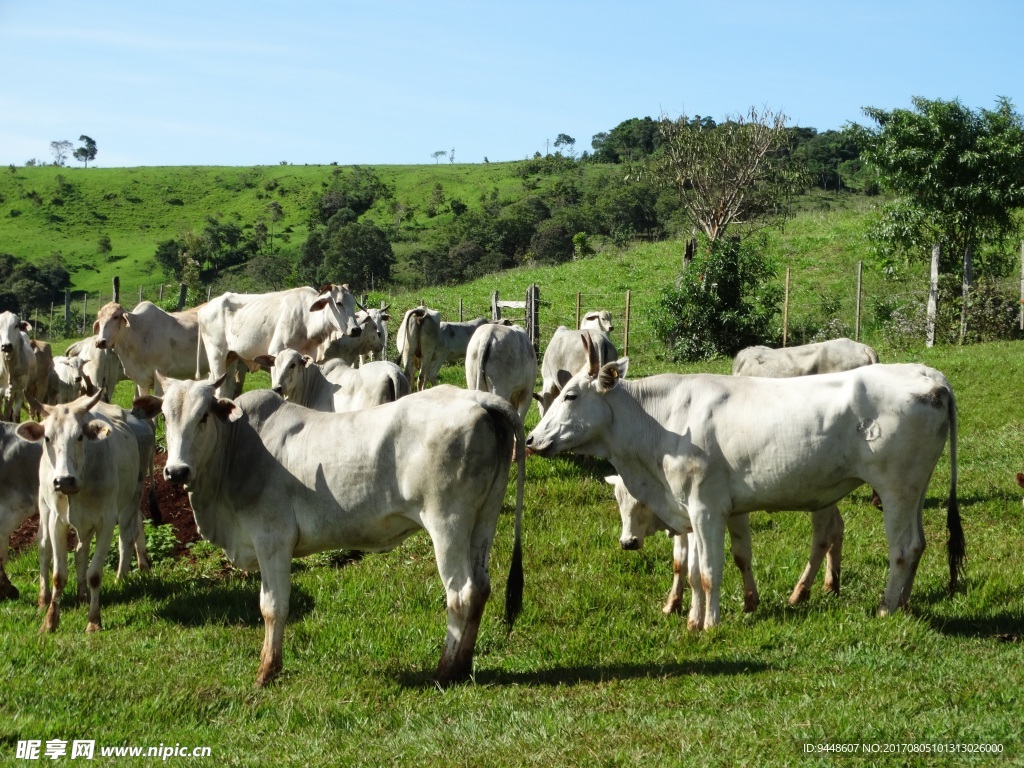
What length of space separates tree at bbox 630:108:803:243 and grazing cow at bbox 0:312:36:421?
3192 centimetres

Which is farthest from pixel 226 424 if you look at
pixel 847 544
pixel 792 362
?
pixel 792 362

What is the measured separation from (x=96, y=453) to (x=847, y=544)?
716 cm

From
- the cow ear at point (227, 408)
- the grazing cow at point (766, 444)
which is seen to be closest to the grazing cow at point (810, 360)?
the grazing cow at point (766, 444)

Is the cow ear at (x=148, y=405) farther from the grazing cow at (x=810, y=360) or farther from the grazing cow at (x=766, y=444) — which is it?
the grazing cow at (x=810, y=360)

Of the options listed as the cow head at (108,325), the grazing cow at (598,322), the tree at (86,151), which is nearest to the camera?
the cow head at (108,325)

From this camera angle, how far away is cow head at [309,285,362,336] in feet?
51.3

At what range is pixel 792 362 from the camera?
1348cm

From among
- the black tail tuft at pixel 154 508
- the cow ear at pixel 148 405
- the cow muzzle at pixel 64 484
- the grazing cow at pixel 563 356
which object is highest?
the cow ear at pixel 148 405

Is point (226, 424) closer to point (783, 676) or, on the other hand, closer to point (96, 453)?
point (96, 453)

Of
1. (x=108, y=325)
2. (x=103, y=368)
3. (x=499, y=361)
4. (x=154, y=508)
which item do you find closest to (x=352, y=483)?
(x=154, y=508)

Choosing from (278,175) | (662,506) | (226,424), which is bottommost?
(662,506)

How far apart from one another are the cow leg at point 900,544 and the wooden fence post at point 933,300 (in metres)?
17.9

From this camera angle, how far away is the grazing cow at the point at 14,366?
18.8 meters

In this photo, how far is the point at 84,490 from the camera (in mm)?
9648
